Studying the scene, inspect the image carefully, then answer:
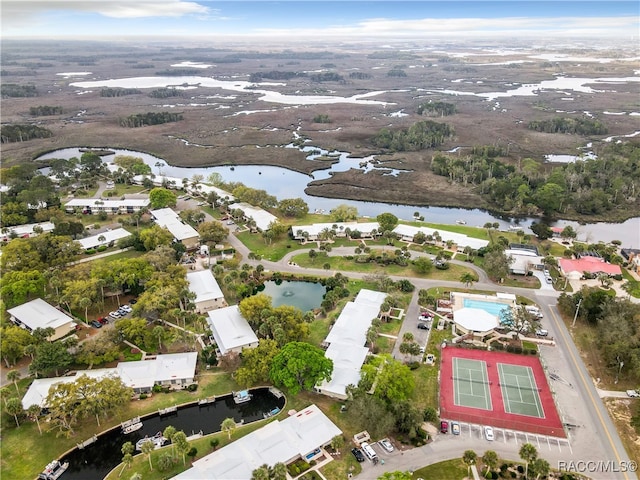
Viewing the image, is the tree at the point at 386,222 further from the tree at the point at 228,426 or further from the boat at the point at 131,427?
the boat at the point at 131,427

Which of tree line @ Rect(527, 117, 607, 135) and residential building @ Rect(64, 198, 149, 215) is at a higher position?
tree line @ Rect(527, 117, 607, 135)

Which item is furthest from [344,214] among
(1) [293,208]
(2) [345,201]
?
(2) [345,201]

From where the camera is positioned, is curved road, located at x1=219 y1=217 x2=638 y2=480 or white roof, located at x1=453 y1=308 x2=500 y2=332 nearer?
curved road, located at x1=219 y1=217 x2=638 y2=480

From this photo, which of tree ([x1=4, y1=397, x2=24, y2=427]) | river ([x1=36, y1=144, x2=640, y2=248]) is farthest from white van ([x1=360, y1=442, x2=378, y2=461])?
river ([x1=36, y1=144, x2=640, y2=248])

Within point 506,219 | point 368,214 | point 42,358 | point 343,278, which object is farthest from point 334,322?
point 506,219

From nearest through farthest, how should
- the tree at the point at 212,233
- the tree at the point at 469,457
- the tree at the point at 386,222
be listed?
the tree at the point at 469,457 → the tree at the point at 212,233 → the tree at the point at 386,222

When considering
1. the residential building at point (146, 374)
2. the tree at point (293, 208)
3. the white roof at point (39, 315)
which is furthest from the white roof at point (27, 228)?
the residential building at point (146, 374)

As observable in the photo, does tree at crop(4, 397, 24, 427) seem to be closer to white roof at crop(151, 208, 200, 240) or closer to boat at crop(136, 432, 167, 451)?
boat at crop(136, 432, 167, 451)

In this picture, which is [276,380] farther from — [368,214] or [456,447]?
[368,214]
